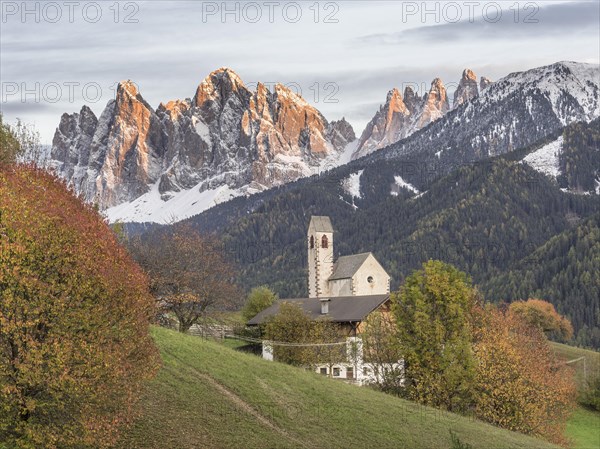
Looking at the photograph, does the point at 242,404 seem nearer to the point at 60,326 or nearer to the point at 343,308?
the point at 60,326

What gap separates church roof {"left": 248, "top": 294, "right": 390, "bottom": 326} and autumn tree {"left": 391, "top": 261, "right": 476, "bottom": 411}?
606 inches

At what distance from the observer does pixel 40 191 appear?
29.2 meters

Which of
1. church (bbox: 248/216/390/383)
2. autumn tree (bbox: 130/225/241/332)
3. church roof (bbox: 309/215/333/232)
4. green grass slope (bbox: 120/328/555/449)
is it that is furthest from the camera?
church roof (bbox: 309/215/333/232)

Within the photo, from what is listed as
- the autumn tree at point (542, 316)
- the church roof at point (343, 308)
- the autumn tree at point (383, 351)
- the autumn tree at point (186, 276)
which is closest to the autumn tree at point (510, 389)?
the autumn tree at point (383, 351)

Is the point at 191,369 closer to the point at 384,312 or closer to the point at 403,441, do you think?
the point at 403,441

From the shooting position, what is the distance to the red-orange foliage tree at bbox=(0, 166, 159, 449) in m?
25.5

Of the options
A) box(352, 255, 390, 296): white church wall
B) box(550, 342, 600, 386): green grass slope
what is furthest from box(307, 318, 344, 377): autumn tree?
box(550, 342, 600, 386): green grass slope

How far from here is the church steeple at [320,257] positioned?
391ft

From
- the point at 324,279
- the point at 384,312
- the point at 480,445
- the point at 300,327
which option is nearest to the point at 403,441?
the point at 480,445

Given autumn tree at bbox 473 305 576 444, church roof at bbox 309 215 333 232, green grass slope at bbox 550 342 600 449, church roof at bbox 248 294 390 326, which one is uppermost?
church roof at bbox 309 215 333 232

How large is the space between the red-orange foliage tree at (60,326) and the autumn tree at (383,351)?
41.4 metres

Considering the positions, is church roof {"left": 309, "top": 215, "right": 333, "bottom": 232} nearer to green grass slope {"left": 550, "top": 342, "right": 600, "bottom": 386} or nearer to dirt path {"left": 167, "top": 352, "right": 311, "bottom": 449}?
green grass slope {"left": 550, "top": 342, "right": 600, "bottom": 386}

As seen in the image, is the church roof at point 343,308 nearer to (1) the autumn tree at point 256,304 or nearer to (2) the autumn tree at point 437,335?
(1) the autumn tree at point 256,304

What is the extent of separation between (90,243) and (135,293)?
2343 millimetres
